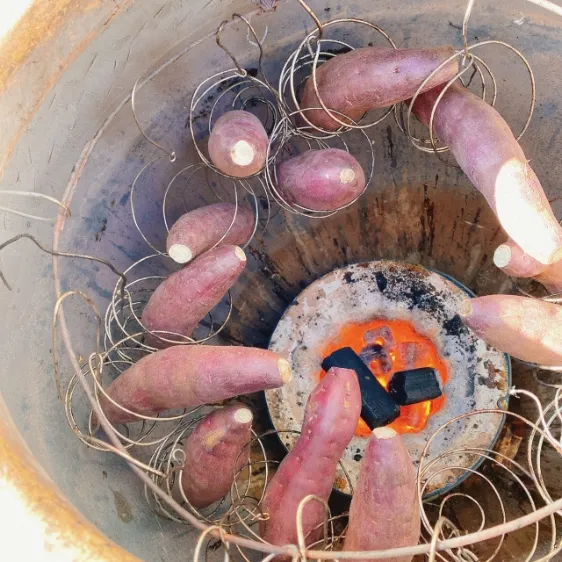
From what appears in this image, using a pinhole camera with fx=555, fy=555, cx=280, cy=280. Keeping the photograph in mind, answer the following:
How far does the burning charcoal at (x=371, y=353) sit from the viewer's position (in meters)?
1.28

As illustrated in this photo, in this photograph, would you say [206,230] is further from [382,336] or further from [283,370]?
[382,336]

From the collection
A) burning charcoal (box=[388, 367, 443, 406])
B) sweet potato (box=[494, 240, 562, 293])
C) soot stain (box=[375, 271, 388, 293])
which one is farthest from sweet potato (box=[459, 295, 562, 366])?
soot stain (box=[375, 271, 388, 293])

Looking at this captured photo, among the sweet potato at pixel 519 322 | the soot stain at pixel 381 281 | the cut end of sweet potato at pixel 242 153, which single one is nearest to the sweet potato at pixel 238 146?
the cut end of sweet potato at pixel 242 153

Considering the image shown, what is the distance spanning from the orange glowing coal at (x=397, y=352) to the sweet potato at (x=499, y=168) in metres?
0.47

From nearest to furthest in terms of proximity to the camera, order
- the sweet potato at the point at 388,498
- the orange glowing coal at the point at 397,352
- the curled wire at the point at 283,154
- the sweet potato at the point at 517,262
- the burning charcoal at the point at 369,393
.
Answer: the sweet potato at the point at 388,498 → the sweet potato at the point at 517,262 → the curled wire at the point at 283,154 → the burning charcoal at the point at 369,393 → the orange glowing coal at the point at 397,352

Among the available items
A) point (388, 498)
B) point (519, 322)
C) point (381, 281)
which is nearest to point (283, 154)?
point (381, 281)

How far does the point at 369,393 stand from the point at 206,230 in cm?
49

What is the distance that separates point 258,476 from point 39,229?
2.23 ft

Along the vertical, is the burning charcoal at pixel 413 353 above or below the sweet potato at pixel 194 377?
below

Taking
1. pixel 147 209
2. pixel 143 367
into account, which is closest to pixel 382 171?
pixel 147 209

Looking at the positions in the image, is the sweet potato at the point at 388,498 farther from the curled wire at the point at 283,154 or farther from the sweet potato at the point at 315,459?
the curled wire at the point at 283,154

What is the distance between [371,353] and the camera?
128 centimetres

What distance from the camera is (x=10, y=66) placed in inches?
28.7

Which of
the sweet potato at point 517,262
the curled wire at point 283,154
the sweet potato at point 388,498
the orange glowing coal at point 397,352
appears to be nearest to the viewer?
the sweet potato at point 388,498
